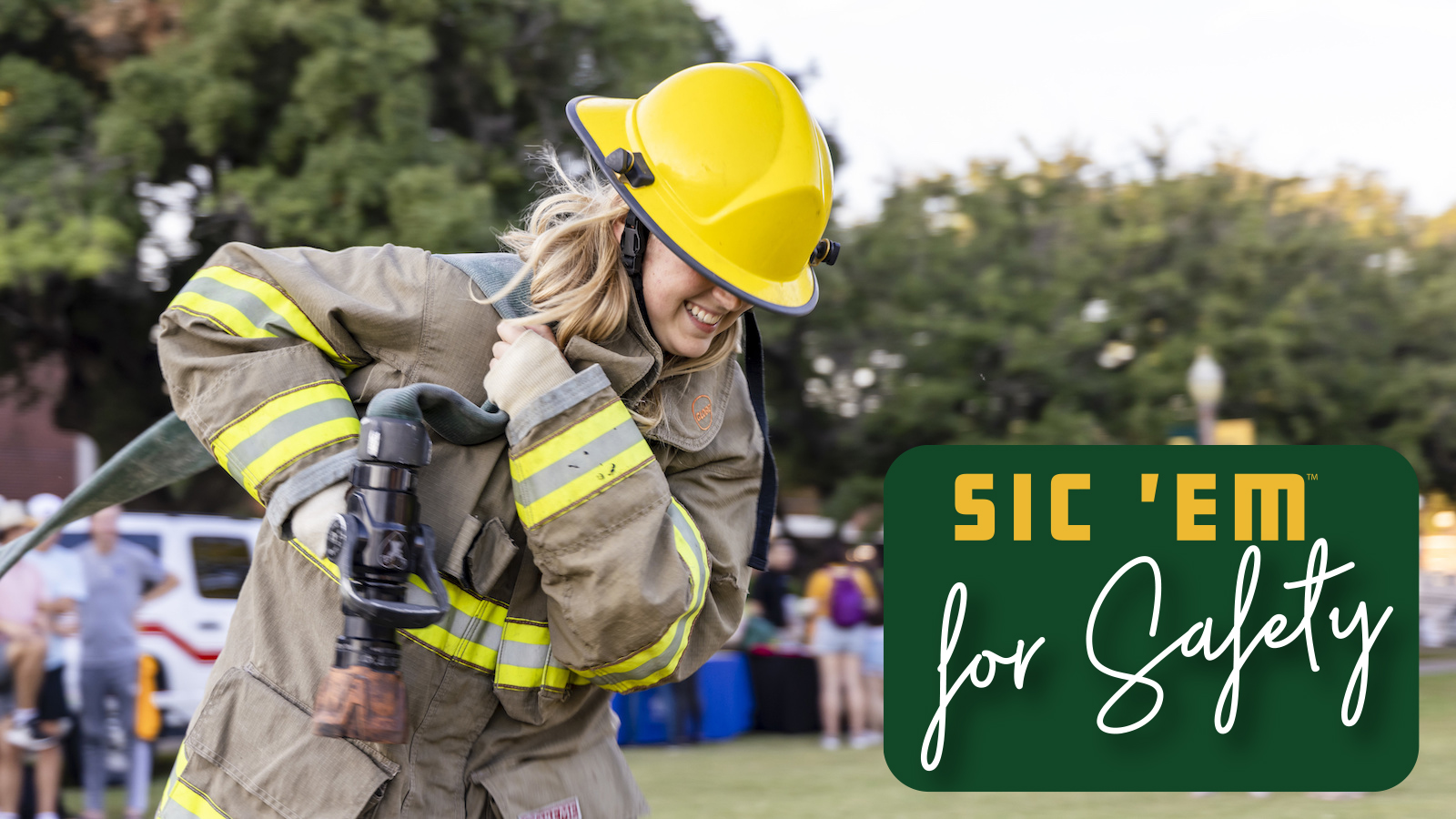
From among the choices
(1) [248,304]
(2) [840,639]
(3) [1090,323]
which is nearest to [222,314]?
(1) [248,304]

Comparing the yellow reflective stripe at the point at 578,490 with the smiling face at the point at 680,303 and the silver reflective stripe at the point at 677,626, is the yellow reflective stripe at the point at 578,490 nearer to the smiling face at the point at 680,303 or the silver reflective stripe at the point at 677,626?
the silver reflective stripe at the point at 677,626

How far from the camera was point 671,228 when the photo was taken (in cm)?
183

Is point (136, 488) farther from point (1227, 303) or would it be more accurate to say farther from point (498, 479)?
point (1227, 303)

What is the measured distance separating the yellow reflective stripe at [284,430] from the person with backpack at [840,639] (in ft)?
27.7

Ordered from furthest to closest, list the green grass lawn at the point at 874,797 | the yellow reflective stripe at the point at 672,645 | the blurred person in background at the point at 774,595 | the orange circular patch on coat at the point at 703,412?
the blurred person in background at the point at 774,595, the green grass lawn at the point at 874,797, the orange circular patch on coat at the point at 703,412, the yellow reflective stripe at the point at 672,645

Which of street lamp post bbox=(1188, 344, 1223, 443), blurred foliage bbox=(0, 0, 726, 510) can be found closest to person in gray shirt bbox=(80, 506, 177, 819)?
blurred foliage bbox=(0, 0, 726, 510)

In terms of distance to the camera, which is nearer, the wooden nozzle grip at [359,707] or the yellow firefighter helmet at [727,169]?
the wooden nozzle grip at [359,707]

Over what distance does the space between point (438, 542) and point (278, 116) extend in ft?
32.1

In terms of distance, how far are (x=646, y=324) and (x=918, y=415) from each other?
42.3ft

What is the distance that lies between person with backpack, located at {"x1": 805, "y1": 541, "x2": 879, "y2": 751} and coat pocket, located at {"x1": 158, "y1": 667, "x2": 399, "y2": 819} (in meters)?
8.35

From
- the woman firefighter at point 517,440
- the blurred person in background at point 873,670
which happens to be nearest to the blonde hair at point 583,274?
the woman firefighter at point 517,440

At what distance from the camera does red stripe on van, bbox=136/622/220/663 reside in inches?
329

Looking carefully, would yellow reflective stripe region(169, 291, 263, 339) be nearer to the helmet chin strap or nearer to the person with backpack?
the helmet chin strap

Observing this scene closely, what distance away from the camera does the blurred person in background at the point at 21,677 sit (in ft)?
22.2
